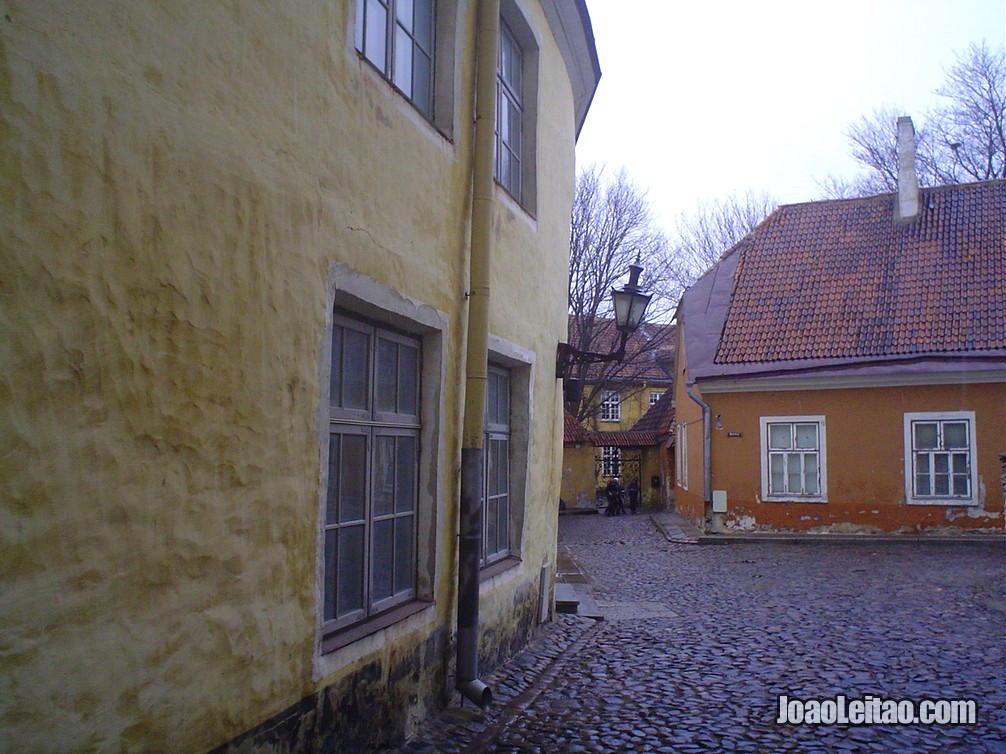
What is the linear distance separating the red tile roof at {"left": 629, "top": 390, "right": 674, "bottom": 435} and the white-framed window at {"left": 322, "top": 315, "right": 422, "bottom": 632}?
24.8 m

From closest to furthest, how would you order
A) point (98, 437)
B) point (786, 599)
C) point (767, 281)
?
point (98, 437), point (786, 599), point (767, 281)

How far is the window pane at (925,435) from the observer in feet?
57.1

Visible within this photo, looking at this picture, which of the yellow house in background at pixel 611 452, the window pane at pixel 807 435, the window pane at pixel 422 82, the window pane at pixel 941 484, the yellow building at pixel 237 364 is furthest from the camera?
the yellow house in background at pixel 611 452

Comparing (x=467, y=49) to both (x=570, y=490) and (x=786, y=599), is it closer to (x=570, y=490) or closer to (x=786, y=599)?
(x=786, y=599)

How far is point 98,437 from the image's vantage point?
8.91 ft

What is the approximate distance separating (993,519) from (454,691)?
14.7 meters

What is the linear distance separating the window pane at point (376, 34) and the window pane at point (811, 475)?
49.4 feet

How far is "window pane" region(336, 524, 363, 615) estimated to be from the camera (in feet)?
15.1

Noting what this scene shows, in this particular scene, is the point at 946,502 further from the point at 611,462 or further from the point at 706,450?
the point at 611,462

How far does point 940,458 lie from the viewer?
17.3 m

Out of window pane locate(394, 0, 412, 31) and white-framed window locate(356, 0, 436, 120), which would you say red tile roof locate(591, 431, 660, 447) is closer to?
white-framed window locate(356, 0, 436, 120)

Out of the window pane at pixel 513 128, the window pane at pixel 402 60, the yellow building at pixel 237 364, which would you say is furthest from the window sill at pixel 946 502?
the window pane at pixel 402 60

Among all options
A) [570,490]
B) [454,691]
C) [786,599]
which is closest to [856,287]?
[786,599]

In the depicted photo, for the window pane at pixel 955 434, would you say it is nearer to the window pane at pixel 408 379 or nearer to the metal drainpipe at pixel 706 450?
the metal drainpipe at pixel 706 450
